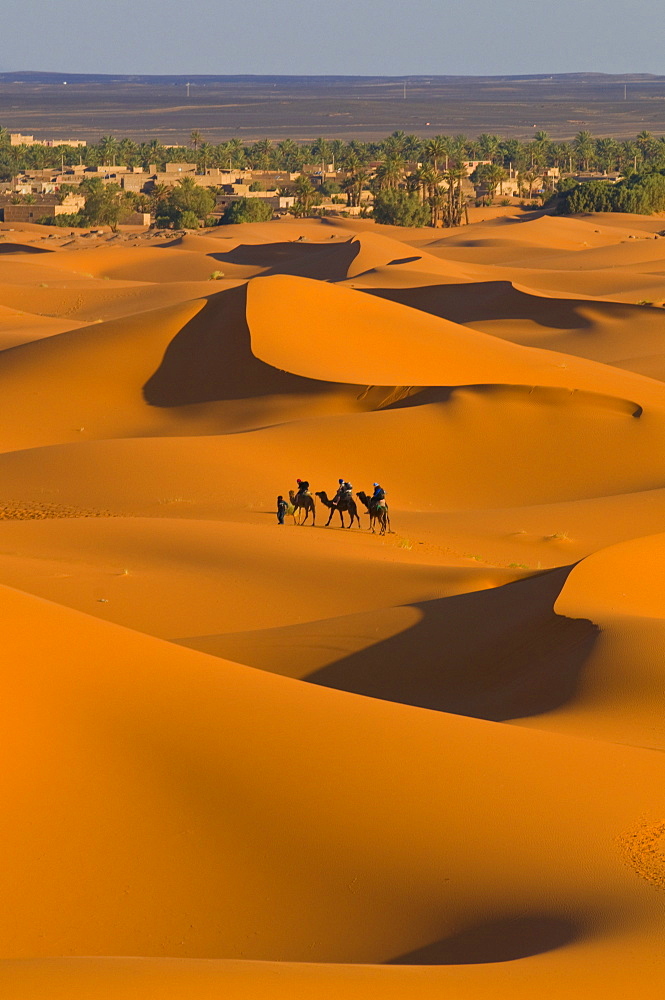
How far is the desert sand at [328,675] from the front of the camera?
5.80 m

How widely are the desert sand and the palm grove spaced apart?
2199 inches

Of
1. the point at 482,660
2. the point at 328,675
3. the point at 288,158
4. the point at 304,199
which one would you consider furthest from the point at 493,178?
the point at 328,675

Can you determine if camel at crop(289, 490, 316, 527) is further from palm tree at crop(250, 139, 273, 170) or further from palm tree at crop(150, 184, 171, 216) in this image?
palm tree at crop(250, 139, 273, 170)

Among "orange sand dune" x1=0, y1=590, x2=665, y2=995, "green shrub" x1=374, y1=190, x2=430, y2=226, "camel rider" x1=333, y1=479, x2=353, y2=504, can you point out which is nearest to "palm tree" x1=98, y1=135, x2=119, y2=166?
"green shrub" x1=374, y1=190, x2=430, y2=226

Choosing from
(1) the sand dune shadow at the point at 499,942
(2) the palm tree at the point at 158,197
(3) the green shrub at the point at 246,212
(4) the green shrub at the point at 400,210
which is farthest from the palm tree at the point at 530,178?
(1) the sand dune shadow at the point at 499,942

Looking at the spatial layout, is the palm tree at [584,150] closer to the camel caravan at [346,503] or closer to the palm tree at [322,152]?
the palm tree at [322,152]

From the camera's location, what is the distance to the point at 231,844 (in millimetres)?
6492

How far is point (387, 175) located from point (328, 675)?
85942 mm

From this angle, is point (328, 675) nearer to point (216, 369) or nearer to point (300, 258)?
point (216, 369)

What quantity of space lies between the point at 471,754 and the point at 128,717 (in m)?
1.83

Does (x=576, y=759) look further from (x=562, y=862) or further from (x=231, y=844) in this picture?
(x=231, y=844)

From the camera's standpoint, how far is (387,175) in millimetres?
94188

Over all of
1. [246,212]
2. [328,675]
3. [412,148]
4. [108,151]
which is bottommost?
[246,212]

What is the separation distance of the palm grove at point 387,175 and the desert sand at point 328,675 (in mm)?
55849
